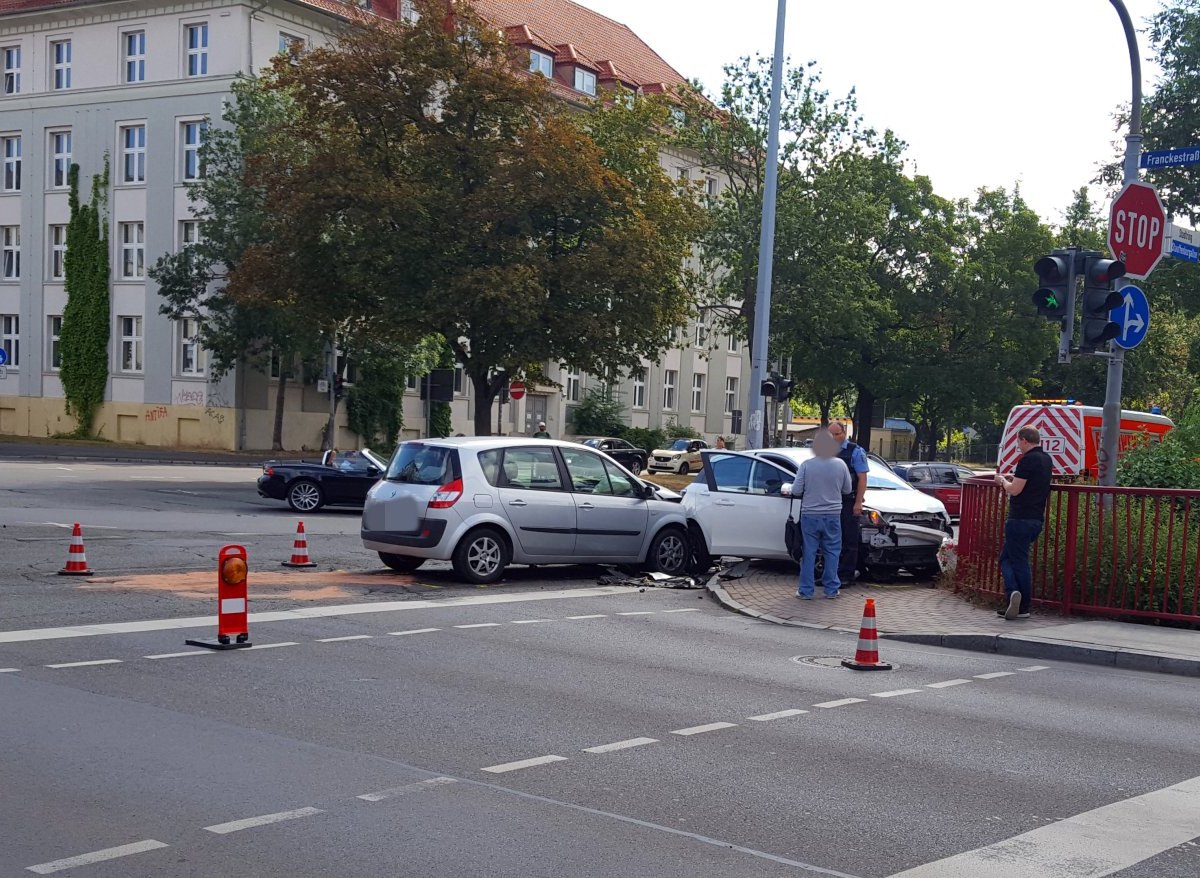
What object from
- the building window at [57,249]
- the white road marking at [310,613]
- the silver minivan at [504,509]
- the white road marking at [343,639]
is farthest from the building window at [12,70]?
the white road marking at [343,639]

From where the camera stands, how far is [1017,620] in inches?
517

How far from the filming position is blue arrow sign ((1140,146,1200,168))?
1409 centimetres

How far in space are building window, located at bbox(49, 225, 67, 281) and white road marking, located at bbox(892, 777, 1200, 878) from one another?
54.5 m

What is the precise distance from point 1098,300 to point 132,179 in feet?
153

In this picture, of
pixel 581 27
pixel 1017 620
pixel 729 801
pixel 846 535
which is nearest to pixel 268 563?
pixel 846 535

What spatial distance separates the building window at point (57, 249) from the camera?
5509cm

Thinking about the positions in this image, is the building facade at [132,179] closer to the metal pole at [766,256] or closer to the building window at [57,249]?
the building window at [57,249]

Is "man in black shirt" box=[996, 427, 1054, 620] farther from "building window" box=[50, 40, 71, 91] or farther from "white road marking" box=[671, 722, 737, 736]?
"building window" box=[50, 40, 71, 91]

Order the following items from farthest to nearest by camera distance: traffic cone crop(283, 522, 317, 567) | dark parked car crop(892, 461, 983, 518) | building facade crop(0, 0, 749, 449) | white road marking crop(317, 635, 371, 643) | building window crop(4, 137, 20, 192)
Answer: building window crop(4, 137, 20, 192) < building facade crop(0, 0, 749, 449) < dark parked car crop(892, 461, 983, 518) < traffic cone crop(283, 522, 317, 567) < white road marking crop(317, 635, 371, 643)

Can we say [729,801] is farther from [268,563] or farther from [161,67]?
[161,67]

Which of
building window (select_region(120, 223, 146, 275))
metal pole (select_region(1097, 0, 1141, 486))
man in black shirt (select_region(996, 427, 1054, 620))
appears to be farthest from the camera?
building window (select_region(120, 223, 146, 275))

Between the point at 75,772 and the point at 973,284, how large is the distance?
166 ft

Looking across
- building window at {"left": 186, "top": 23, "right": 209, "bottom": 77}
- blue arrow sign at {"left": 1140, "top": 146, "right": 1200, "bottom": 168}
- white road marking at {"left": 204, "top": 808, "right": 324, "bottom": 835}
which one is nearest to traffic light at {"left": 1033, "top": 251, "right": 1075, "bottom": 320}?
blue arrow sign at {"left": 1140, "top": 146, "right": 1200, "bottom": 168}

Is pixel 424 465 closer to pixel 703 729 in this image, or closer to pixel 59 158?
pixel 703 729
